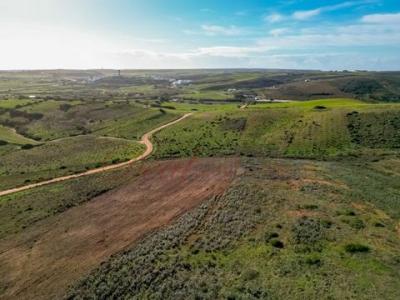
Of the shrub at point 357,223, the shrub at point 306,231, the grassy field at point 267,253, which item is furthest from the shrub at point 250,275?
the shrub at point 357,223

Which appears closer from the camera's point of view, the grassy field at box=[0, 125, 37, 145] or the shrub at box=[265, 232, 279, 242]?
the shrub at box=[265, 232, 279, 242]

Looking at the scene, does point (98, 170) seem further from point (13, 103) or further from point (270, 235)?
point (13, 103)

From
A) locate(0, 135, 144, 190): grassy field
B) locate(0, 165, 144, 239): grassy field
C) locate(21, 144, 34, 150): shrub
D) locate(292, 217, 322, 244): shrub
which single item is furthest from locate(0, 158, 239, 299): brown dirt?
locate(21, 144, 34, 150): shrub

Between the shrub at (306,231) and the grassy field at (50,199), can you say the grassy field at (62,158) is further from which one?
the shrub at (306,231)

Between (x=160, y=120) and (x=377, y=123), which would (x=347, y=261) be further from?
(x=160, y=120)

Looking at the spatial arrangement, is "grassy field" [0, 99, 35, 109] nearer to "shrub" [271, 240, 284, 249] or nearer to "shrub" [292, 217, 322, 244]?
"shrub" [292, 217, 322, 244]

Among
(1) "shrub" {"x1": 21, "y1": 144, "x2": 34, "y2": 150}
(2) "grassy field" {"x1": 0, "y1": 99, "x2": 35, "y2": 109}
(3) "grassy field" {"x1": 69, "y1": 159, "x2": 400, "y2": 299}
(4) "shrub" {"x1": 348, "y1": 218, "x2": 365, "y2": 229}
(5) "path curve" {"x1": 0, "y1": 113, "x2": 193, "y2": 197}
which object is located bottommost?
(1) "shrub" {"x1": 21, "y1": 144, "x2": 34, "y2": 150}
